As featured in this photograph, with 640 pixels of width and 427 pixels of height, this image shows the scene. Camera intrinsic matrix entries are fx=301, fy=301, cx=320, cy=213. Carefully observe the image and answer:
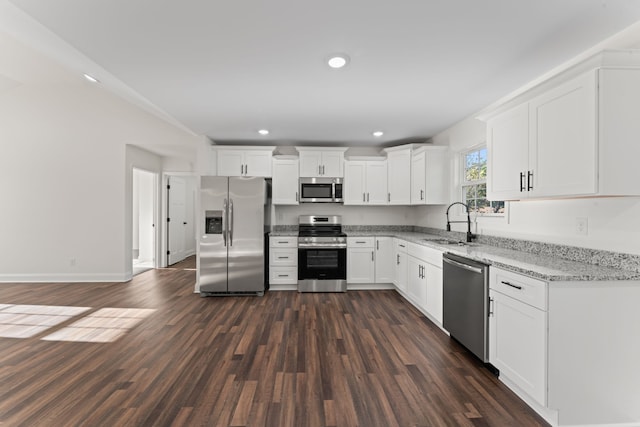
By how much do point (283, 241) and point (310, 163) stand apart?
136 cm

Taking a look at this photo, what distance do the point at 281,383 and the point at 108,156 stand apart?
5127 mm

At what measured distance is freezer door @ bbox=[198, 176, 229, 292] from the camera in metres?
4.45

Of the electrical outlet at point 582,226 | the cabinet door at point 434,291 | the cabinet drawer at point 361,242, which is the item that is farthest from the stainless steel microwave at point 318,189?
the electrical outlet at point 582,226

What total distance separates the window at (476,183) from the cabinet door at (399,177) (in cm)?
93

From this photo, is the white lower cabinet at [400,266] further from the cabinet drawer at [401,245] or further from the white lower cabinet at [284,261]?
the white lower cabinet at [284,261]

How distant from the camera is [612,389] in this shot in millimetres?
1749

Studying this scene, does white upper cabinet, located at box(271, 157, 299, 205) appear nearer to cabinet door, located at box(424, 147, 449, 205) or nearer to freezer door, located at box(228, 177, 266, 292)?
freezer door, located at box(228, 177, 266, 292)

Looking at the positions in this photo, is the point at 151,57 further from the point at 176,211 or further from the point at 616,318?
the point at 176,211

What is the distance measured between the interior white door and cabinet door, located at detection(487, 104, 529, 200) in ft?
20.5

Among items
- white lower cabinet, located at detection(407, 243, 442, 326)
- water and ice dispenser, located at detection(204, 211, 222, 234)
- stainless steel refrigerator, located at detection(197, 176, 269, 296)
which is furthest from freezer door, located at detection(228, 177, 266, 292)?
white lower cabinet, located at detection(407, 243, 442, 326)

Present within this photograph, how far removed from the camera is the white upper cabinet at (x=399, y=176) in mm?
4891

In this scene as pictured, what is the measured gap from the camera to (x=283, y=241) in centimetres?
477

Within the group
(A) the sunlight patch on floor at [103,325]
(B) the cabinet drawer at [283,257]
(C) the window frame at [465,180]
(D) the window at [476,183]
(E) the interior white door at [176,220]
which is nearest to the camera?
(A) the sunlight patch on floor at [103,325]

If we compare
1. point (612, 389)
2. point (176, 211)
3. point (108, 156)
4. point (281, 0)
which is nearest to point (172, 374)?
point (281, 0)
